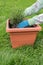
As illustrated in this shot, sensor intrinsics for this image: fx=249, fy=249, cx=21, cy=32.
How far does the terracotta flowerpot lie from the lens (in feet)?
A: 11.5

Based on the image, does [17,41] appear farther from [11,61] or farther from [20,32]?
[11,61]

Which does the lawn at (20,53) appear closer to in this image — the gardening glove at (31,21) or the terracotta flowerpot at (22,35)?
the terracotta flowerpot at (22,35)

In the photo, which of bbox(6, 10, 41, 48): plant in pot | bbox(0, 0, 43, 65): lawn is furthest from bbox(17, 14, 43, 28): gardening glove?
bbox(0, 0, 43, 65): lawn

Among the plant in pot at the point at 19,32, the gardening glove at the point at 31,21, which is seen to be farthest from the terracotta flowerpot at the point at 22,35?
the gardening glove at the point at 31,21

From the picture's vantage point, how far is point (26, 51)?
11.7 ft

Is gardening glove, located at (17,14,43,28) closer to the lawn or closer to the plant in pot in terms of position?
the plant in pot

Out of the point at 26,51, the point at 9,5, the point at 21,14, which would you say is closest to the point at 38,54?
the point at 26,51

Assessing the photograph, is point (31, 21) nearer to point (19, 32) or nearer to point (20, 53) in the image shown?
point (19, 32)

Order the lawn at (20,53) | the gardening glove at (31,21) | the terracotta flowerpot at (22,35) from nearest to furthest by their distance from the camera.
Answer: the lawn at (20,53) < the terracotta flowerpot at (22,35) < the gardening glove at (31,21)

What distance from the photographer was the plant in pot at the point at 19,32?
350cm

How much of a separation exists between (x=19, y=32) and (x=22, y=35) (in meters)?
0.08

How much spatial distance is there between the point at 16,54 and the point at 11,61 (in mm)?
177

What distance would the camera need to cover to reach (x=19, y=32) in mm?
3529

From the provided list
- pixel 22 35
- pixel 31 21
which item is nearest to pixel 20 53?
pixel 22 35
